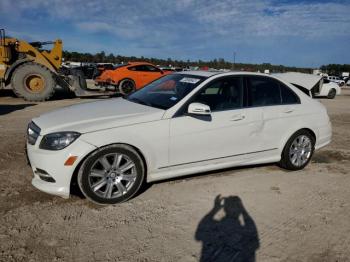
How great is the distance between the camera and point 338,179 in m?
5.55

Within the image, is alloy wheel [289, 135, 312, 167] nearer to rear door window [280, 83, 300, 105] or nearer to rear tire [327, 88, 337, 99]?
rear door window [280, 83, 300, 105]

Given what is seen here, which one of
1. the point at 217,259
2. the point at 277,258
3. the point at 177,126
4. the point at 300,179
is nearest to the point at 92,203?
the point at 177,126

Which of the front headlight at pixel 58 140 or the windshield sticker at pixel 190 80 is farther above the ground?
the windshield sticker at pixel 190 80

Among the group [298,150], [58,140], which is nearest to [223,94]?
[298,150]

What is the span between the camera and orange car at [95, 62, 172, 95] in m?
17.2

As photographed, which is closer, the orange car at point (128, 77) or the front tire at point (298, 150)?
the front tire at point (298, 150)

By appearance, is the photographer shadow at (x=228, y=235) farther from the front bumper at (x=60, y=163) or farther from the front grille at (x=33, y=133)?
the front grille at (x=33, y=133)

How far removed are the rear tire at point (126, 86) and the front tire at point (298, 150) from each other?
1231cm

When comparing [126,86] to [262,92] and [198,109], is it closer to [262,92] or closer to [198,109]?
[262,92]

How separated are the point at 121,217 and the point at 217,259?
1219 mm

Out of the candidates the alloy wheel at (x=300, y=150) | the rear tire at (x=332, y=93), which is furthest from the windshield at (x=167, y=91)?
the rear tire at (x=332, y=93)

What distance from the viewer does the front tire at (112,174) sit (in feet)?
13.3

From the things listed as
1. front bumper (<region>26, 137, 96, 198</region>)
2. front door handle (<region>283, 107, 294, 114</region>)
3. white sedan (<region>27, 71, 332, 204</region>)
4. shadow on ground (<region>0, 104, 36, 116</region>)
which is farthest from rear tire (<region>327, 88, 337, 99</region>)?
front bumper (<region>26, 137, 96, 198</region>)

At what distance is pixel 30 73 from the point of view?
1371 centimetres
